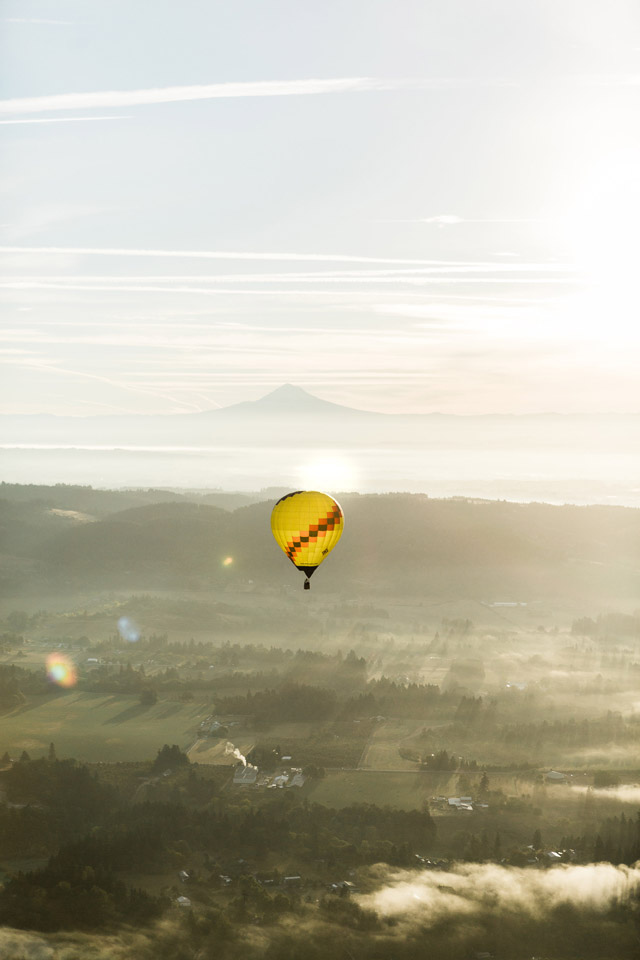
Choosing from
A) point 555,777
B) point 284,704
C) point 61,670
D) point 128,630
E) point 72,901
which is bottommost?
point 72,901

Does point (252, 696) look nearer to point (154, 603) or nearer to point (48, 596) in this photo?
point (154, 603)

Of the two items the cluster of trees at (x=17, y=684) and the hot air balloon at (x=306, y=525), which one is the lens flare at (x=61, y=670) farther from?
the hot air balloon at (x=306, y=525)

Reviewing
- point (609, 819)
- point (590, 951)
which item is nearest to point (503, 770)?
point (609, 819)

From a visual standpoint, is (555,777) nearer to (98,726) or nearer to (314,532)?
(314,532)

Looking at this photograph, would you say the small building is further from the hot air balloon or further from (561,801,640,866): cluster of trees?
the hot air balloon

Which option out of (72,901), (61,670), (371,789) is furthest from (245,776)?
(61,670)


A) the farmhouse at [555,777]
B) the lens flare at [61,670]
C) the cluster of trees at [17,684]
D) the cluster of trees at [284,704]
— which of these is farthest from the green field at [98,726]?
the farmhouse at [555,777]

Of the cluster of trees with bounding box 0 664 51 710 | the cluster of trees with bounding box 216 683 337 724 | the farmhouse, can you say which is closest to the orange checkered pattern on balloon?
the farmhouse
